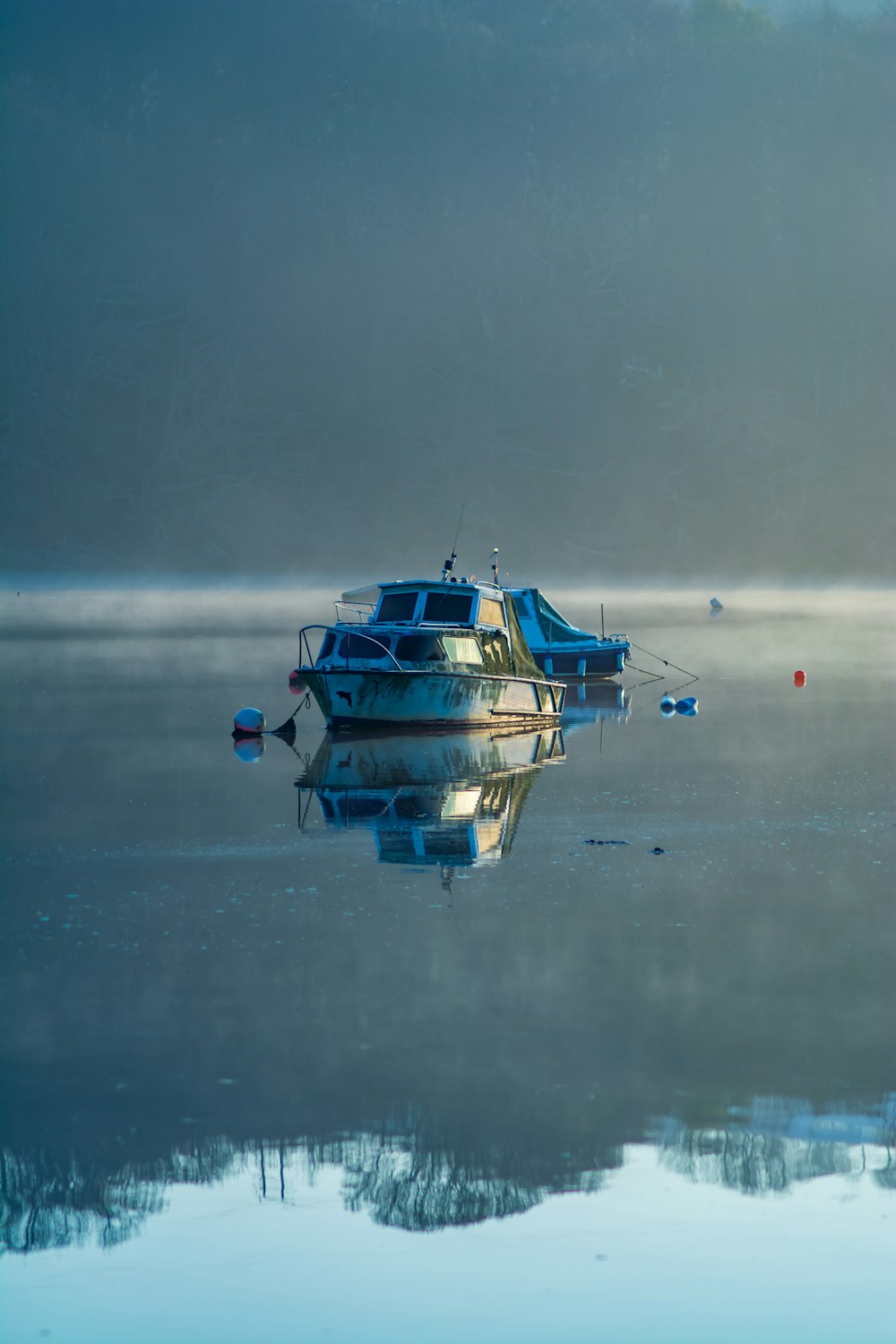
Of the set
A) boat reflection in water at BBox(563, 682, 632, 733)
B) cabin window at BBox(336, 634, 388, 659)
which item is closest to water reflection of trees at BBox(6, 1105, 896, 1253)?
cabin window at BBox(336, 634, 388, 659)

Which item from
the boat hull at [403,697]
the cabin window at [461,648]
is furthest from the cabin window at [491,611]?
the boat hull at [403,697]

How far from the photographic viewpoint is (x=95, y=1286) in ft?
28.2

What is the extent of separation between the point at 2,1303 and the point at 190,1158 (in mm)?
1767

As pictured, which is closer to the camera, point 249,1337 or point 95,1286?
point 249,1337

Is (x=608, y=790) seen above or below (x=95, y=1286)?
above

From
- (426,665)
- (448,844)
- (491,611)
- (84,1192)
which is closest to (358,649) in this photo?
(426,665)

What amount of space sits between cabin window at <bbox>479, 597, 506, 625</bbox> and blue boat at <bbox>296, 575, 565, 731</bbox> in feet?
0.08

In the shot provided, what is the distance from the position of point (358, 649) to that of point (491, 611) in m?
4.24

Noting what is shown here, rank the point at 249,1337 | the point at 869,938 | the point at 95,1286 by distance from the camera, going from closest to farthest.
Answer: the point at 249,1337, the point at 95,1286, the point at 869,938

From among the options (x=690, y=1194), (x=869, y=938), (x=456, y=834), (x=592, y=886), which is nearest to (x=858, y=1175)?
(x=690, y=1194)

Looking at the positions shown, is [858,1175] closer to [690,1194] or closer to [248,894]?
[690,1194]

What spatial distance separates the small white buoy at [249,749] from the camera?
3269 centimetres

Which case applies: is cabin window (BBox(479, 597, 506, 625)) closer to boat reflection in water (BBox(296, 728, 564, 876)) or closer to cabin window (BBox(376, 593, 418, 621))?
cabin window (BBox(376, 593, 418, 621))

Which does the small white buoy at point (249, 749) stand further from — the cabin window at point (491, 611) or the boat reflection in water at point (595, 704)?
the boat reflection in water at point (595, 704)
